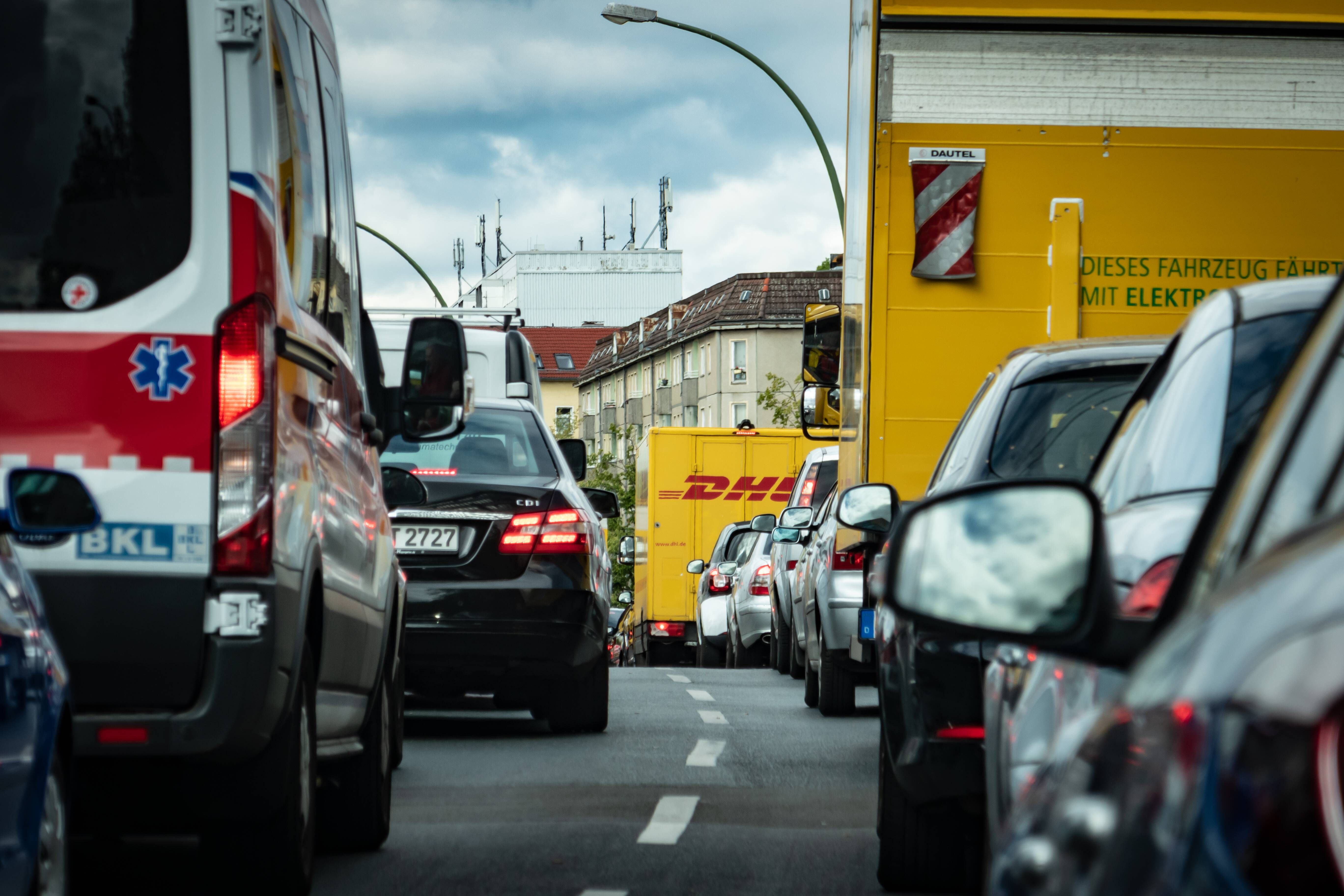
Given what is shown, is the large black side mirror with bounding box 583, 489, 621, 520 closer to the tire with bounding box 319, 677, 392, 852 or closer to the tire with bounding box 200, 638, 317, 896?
the tire with bounding box 319, 677, 392, 852

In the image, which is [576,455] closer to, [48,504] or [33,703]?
[48,504]

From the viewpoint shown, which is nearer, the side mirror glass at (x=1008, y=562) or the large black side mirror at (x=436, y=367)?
the side mirror glass at (x=1008, y=562)

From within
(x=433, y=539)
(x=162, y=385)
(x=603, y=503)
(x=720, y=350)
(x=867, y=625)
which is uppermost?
(x=720, y=350)

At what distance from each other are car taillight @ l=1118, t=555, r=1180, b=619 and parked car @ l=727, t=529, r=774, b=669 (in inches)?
696

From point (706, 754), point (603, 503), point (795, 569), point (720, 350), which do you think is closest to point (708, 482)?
point (795, 569)

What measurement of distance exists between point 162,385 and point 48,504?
76 centimetres

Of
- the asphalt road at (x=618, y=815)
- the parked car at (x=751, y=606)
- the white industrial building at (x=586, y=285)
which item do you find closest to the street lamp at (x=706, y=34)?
the parked car at (x=751, y=606)

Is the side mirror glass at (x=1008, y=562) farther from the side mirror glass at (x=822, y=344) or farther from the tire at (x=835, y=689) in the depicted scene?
the side mirror glass at (x=822, y=344)

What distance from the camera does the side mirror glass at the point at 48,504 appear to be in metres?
4.00

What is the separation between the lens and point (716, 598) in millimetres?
27922

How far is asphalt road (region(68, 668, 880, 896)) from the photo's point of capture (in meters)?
6.44

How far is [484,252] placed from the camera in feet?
405

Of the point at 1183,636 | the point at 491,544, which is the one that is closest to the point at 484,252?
the point at 491,544

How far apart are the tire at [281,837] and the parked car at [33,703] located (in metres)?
0.93
